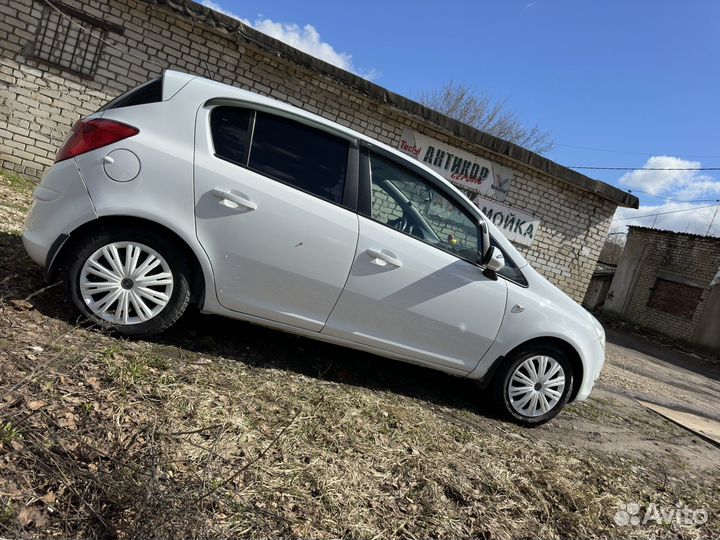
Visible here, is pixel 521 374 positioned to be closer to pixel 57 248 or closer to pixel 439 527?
pixel 439 527

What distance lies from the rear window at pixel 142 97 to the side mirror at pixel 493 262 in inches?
94.8

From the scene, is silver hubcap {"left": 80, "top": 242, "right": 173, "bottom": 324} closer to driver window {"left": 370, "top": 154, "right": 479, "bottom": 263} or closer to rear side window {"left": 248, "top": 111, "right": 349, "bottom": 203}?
rear side window {"left": 248, "top": 111, "right": 349, "bottom": 203}

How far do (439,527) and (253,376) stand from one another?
1.48 meters

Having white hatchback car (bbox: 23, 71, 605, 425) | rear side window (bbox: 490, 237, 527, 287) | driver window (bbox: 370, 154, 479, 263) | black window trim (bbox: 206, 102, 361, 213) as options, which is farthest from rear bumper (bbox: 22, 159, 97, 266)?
rear side window (bbox: 490, 237, 527, 287)

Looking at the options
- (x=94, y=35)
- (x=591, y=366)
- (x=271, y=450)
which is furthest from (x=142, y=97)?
(x=94, y=35)

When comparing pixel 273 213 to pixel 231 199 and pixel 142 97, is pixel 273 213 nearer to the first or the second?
pixel 231 199

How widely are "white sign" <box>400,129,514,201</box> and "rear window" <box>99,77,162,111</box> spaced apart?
6.72 metres

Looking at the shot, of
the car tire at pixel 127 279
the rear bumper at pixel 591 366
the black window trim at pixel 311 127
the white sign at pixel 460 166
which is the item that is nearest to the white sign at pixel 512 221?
the white sign at pixel 460 166

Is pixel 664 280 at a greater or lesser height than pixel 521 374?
greater

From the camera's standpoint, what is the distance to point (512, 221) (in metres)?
10.6

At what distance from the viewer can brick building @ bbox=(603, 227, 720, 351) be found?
18875mm

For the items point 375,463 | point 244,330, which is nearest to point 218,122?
point 244,330

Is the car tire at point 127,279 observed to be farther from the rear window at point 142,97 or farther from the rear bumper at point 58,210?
the rear window at point 142,97

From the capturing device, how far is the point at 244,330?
4.07m
